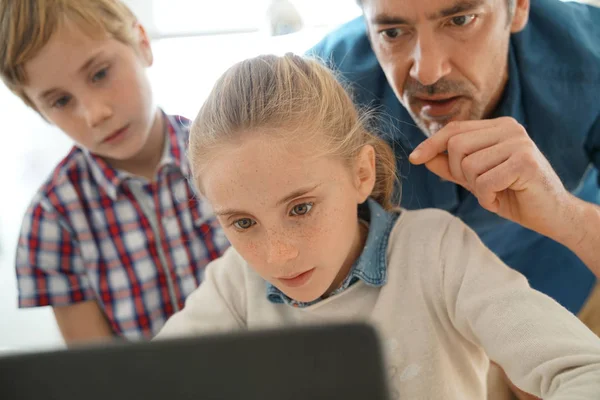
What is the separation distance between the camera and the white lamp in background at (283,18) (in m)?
1.29

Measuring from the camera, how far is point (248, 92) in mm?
713

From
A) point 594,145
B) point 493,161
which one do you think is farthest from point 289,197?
point 594,145

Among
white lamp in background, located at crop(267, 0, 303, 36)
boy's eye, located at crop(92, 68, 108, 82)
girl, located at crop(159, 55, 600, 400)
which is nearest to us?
girl, located at crop(159, 55, 600, 400)

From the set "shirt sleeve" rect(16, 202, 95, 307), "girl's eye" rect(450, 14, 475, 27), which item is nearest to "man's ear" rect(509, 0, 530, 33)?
"girl's eye" rect(450, 14, 475, 27)

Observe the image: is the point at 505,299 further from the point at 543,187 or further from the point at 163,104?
the point at 163,104

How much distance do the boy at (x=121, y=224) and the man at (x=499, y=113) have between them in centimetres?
36

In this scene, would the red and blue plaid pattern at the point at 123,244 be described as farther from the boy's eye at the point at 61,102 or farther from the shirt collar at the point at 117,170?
the boy's eye at the point at 61,102

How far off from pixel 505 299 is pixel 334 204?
22cm

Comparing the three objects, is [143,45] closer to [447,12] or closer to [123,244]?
[123,244]

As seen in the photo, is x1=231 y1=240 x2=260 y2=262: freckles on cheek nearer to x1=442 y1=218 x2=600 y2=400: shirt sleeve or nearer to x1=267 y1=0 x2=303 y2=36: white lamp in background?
x1=442 y1=218 x2=600 y2=400: shirt sleeve

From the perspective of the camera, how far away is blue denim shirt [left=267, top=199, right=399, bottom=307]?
76 cm

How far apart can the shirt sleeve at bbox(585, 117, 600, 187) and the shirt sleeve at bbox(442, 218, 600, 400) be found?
0.49 meters

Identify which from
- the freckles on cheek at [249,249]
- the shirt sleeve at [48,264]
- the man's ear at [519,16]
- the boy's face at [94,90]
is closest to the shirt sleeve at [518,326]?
the freckles on cheek at [249,249]

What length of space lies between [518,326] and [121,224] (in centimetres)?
73
